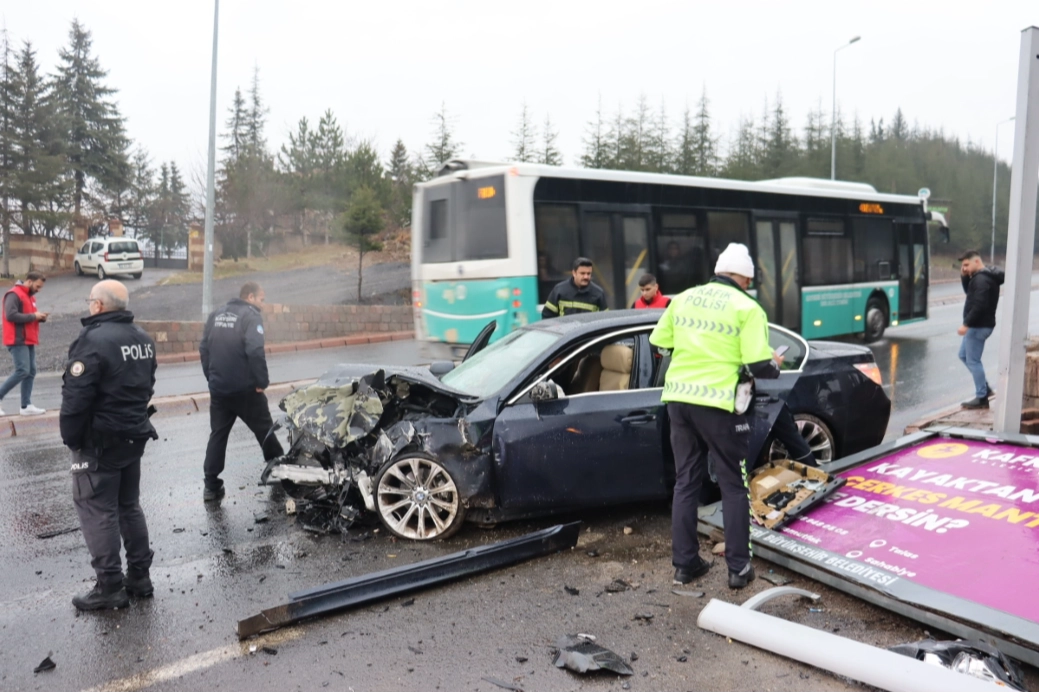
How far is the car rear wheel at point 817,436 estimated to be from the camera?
6383 millimetres

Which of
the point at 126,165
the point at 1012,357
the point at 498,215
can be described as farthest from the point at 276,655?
the point at 126,165

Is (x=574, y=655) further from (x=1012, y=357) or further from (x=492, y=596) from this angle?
(x=1012, y=357)

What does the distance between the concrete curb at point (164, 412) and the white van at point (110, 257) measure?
2340 centimetres

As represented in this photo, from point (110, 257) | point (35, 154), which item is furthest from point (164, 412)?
point (35, 154)

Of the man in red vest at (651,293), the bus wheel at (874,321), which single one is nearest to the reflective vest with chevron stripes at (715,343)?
the man in red vest at (651,293)

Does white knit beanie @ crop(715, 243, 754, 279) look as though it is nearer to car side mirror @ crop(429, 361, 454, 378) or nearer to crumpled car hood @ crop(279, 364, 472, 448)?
crumpled car hood @ crop(279, 364, 472, 448)

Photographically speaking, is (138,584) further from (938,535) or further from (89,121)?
(89,121)

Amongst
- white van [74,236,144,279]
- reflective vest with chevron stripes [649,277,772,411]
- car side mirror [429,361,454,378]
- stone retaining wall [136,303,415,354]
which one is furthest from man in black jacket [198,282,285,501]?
white van [74,236,144,279]

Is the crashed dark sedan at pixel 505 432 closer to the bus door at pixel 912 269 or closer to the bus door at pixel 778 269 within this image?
the bus door at pixel 778 269

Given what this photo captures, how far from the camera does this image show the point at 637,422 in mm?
5570

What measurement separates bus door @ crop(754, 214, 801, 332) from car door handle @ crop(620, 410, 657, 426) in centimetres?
945

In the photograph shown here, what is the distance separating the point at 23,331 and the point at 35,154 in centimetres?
3013

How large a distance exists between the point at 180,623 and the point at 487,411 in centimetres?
218

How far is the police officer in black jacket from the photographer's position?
14.7 feet
